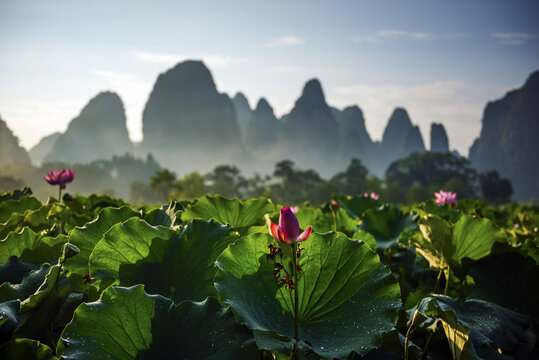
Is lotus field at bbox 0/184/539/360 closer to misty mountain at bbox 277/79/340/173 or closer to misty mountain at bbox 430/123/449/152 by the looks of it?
misty mountain at bbox 277/79/340/173

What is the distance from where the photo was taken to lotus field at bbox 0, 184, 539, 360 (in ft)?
2.25

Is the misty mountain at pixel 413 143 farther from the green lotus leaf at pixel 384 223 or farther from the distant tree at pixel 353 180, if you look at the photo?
the green lotus leaf at pixel 384 223

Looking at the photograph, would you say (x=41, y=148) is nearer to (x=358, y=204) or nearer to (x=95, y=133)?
(x=95, y=133)

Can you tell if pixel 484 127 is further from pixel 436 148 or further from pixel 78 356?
pixel 78 356

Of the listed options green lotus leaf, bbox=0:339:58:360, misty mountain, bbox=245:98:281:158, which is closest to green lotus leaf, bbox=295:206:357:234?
green lotus leaf, bbox=0:339:58:360

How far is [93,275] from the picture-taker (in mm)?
831

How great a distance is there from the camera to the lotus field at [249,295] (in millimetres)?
685

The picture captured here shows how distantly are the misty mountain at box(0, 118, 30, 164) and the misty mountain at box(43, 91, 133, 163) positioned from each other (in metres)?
45.9

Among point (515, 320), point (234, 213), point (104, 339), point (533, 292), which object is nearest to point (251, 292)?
point (104, 339)

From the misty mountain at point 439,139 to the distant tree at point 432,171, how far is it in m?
87.4

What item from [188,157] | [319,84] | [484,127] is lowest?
[188,157]

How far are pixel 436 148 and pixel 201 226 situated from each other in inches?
6317

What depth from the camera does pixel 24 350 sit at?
2.03 ft

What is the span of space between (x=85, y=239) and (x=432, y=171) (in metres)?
69.7
